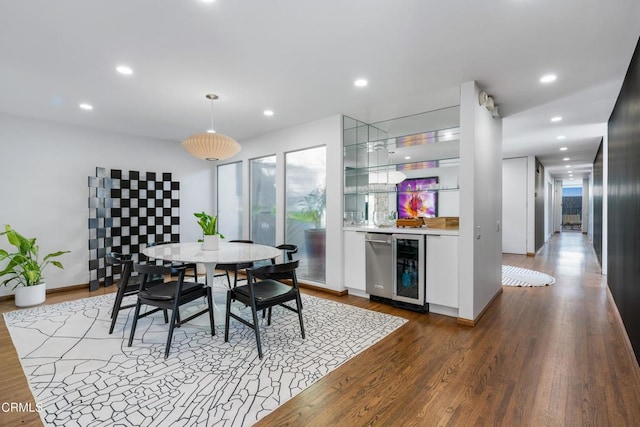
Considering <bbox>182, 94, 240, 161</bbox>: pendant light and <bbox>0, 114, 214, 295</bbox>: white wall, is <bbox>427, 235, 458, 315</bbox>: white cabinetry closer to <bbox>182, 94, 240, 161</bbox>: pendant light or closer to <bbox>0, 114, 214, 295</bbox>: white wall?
<bbox>182, 94, 240, 161</bbox>: pendant light

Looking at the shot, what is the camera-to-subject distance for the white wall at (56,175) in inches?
172

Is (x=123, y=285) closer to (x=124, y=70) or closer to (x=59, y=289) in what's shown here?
(x=124, y=70)

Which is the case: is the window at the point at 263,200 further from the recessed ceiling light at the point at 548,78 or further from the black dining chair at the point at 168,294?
the recessed ceiling light at the point at 548,78

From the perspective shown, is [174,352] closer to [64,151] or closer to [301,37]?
[301,37]

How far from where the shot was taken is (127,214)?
542 cm

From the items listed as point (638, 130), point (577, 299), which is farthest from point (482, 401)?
point (577, 299)

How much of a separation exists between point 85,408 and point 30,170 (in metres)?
4.22

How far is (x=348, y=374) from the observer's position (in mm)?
2311

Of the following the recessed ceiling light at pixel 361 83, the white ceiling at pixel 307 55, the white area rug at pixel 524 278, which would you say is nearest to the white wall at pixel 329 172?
the white ceiling at pixel 307 55

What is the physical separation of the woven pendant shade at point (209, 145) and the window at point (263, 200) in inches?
71.3

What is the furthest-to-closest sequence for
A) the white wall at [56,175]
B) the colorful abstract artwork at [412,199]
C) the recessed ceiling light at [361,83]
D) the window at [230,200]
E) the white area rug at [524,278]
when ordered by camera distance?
the window at [230,200], the white area rug at [524,278], the colorful abstract artwork at [412,199], the white wall at [56,175], the recessed ceiling light at [361,83]

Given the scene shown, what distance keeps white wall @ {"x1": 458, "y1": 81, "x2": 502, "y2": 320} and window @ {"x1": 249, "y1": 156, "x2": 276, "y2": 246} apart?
3162 millimetres

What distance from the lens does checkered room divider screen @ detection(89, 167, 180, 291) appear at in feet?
16.0

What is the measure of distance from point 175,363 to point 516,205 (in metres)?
8.50
